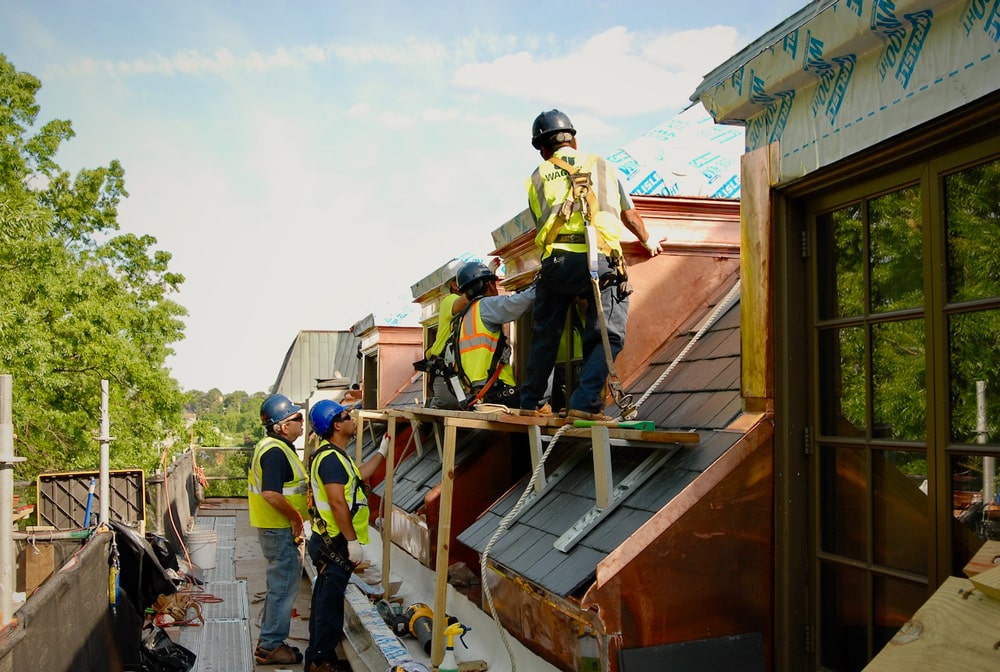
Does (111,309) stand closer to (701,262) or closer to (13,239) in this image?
(13,239)

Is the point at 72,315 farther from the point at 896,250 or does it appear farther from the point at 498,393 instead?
the point at 896,250

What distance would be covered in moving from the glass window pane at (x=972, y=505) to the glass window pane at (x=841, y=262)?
2.65 feet

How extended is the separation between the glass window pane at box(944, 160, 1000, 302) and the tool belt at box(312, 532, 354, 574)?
4801 millimetres

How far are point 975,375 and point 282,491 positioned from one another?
5572mm

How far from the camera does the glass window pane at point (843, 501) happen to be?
151 inches

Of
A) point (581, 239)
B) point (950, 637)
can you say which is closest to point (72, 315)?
point (581, 239)

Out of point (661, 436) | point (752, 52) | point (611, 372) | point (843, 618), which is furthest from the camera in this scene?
point (611, 372)

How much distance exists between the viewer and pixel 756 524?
165 inches

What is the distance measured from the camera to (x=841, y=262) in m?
4.04

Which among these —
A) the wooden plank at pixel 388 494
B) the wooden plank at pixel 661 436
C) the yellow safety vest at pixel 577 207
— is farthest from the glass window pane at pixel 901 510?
the wooden plank at pixel 388 494

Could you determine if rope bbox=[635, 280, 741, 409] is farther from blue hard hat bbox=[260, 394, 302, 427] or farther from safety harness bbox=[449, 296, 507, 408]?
blue hard hat bbox=[260, 394, 302, 427]

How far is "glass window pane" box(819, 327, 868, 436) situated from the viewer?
386 cm

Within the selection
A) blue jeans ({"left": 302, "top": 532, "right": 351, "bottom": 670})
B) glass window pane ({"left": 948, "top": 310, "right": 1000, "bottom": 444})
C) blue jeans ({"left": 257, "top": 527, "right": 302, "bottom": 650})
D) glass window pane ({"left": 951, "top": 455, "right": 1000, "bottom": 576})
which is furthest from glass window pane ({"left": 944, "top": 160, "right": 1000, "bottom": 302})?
blue jeans ({"left": 257, "top": 527, "right": 302, "bottom": 650})

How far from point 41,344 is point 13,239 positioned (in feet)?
6.15
